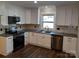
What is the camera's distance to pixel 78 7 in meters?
4.34

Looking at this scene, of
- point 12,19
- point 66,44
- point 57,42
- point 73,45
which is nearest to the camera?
point 73,45

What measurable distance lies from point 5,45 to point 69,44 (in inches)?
105

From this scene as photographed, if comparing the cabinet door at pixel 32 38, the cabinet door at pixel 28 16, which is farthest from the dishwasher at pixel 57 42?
the cabinet door at pixel 28 16

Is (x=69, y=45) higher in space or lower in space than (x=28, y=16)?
lower

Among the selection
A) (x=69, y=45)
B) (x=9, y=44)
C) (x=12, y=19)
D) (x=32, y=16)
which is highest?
(x=32, y=16)

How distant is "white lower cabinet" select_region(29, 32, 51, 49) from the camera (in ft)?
16.1

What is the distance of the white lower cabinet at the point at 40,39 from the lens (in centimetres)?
491

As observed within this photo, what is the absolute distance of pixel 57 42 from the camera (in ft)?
15.3

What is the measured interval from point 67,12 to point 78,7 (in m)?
0.51

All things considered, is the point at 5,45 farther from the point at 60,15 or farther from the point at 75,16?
the point at 75,16

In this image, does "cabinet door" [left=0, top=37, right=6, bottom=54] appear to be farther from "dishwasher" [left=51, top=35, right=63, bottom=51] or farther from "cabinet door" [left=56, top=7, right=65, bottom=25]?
"cabinet door" [left=56, top=7, right=65, bottom=25]

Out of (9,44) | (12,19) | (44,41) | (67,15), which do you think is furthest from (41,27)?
(9,44)

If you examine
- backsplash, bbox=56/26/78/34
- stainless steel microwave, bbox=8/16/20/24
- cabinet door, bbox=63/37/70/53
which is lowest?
cabinet door, bbox=63/37/70/53

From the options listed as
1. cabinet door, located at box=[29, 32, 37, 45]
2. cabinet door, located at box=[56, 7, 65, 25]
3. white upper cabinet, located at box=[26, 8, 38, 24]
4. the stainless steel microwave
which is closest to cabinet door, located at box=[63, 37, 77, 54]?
cabinet door, located at box=[56, 7, 65, 25]
